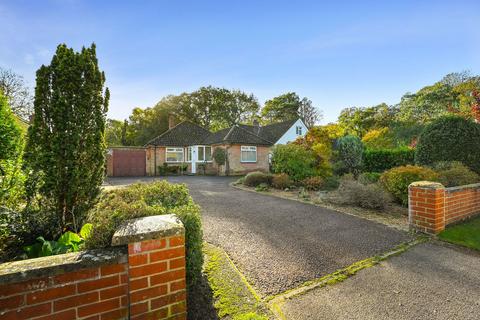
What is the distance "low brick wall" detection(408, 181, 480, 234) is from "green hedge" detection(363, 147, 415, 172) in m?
10.1

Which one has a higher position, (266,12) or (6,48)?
(266,12)

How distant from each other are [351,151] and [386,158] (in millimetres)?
3834

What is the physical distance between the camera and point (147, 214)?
2.26 meters

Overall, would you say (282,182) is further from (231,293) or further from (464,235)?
(231,293)

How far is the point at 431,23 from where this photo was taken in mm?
6410

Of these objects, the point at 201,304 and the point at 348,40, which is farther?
the point at 348,40

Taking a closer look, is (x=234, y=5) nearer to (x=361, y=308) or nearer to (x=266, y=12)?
(x=266, y=12)

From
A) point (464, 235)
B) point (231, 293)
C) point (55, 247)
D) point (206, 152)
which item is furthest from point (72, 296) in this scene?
point (206, 152)

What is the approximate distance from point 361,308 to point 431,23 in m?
8.32

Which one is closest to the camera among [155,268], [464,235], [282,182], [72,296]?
[72,296]

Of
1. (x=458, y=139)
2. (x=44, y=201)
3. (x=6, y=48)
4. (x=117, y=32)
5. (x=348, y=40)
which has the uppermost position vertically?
(x=348, y=40)

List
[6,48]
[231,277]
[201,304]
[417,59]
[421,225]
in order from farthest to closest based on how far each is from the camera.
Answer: [417,59] → [6,48] → [421,225] → [231,277] → [201,304]

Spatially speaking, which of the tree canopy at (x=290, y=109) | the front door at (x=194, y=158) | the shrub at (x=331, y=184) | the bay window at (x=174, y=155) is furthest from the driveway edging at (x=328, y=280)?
the tree canopy at (x=290, y=109)

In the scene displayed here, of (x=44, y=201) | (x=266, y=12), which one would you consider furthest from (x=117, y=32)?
(x=44, y=201)
